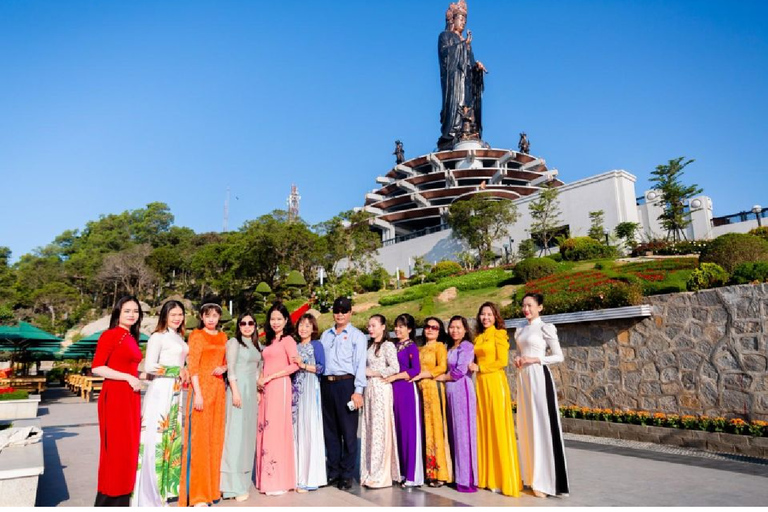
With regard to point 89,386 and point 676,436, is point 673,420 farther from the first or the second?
point 89,386

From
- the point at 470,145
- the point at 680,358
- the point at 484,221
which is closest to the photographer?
the point at 680,358

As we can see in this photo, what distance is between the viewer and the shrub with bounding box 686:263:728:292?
23.7 ft

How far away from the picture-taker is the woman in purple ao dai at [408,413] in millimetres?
4645

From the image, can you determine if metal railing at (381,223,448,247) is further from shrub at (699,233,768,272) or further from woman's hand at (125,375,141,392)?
woman's hand at (125,375,141,392)

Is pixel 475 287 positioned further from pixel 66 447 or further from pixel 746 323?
pixel 66 447

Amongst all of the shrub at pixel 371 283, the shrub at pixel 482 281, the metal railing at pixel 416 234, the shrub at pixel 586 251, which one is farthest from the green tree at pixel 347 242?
the shrub at pixel 586 251

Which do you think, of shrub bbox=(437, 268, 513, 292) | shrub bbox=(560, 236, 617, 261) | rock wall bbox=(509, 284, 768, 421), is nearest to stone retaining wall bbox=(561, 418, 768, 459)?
rock wall bbox=(509, 284, 768, 421)

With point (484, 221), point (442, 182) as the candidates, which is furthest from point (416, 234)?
point (484, 221)

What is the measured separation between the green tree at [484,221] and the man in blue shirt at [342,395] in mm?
25314

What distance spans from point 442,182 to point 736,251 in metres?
36.1

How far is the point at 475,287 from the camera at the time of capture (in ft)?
63.5

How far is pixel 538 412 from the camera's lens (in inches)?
177

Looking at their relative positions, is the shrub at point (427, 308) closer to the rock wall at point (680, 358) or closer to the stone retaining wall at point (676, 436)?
the rock wall at point (680, 358)

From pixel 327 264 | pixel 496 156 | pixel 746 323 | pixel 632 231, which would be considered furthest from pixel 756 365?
pixel 496 156
